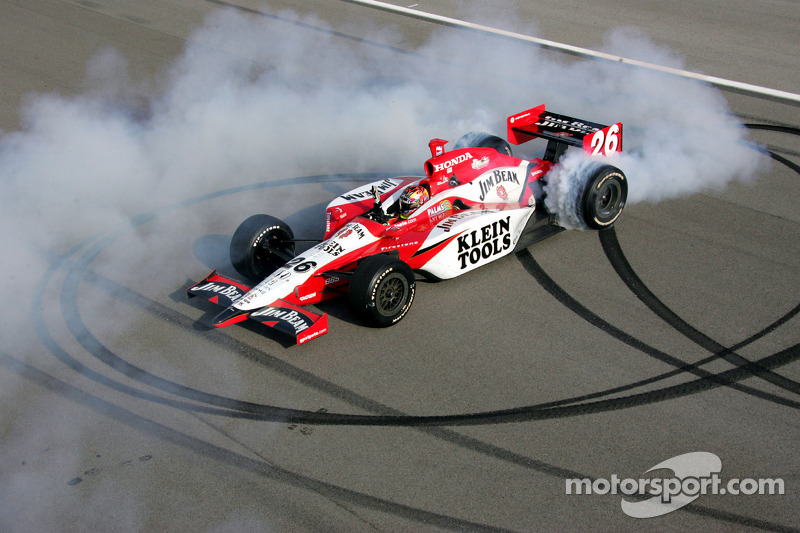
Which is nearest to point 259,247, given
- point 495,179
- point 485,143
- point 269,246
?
point 269,246

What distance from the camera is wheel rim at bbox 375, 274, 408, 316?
7258 mm

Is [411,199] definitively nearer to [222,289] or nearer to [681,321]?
[222,289]

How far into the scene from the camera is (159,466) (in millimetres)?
5965

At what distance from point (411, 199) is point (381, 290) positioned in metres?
1.29

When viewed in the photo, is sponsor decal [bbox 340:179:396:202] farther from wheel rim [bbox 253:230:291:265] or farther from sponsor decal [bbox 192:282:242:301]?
sponsor decal [bbox 192:282:242:301]

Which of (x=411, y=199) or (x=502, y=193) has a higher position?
(x=502, y=193)

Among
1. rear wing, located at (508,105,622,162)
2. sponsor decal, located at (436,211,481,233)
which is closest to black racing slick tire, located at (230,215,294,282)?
sponsor decal, located at (436,211,481,233)

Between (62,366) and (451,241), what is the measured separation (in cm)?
415

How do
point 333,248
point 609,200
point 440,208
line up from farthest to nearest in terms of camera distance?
point 609,200 < point 440,208 < point 333,248

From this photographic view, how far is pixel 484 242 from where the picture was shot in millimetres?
8156

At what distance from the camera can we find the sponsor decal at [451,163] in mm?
8273

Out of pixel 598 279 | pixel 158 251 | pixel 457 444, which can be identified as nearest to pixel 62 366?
pixel 158 251

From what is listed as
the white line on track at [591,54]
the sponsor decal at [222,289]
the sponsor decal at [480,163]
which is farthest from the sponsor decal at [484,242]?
the white line on track at [591,54]

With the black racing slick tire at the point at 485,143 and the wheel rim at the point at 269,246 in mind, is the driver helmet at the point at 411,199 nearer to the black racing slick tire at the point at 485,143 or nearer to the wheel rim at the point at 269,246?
the wheel rim at the point at 269,246
